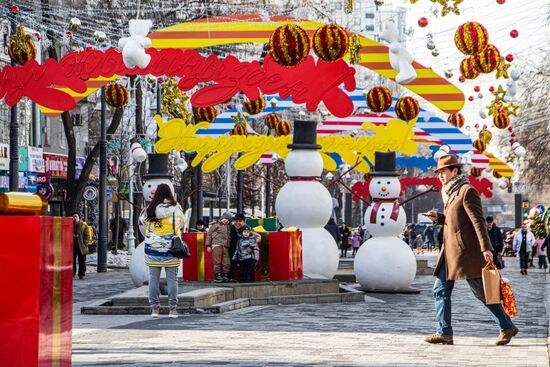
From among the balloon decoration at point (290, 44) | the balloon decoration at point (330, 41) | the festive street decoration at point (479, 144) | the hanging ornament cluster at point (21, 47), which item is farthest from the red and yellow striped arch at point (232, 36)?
the festive street decoration at point (479, 144)

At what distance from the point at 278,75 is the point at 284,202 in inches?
140

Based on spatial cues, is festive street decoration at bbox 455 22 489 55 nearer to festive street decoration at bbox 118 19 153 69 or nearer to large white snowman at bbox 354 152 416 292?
festive street decoration at bbox 118 19 153 69

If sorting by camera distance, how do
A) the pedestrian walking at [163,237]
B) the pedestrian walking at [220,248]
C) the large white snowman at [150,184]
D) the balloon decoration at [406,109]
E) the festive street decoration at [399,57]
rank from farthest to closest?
the balloon decoration at [406,109]
the large white snowman at [150,184]
the pedestrian walking at [220,248]
the festive street decoration at [399,57]
the pedestrian walking at [163,237]

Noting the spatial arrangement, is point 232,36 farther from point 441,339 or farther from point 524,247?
point 524,247

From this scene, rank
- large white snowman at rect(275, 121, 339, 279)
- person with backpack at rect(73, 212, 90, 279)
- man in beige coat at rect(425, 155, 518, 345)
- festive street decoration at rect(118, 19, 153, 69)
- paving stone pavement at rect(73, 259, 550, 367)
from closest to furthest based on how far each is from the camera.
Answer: paving stone pavement at rect(73, 259, 550, 367) < man in beige coat at rect(425, 155, 518, 345) < festive street decoration at rect(118, 19, 153, 69) < large white snowman at rect(275, 121, 339, 279) < person with backpack at rect(73, 212, 90, 279)

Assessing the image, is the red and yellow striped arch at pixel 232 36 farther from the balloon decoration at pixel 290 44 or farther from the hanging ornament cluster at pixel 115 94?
the balloon decoration at pixel 290 44

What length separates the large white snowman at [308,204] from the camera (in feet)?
72.0

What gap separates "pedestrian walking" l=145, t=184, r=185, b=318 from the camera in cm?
1505

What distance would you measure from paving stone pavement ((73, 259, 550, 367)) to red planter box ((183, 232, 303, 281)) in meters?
1.81

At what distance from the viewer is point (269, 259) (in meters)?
19.9

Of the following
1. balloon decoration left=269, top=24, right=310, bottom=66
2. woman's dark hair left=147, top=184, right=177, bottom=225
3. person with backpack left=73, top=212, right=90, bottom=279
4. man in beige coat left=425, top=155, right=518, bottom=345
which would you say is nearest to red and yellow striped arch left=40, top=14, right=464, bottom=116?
balloon decoration left=269, top=24, right=310, bottom=66

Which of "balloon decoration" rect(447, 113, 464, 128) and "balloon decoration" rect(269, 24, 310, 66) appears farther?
"balloon decoration" rect(447, 113, 464, 128)

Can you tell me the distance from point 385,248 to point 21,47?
7.58 m

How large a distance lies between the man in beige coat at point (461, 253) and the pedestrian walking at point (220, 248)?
7.88 metres
